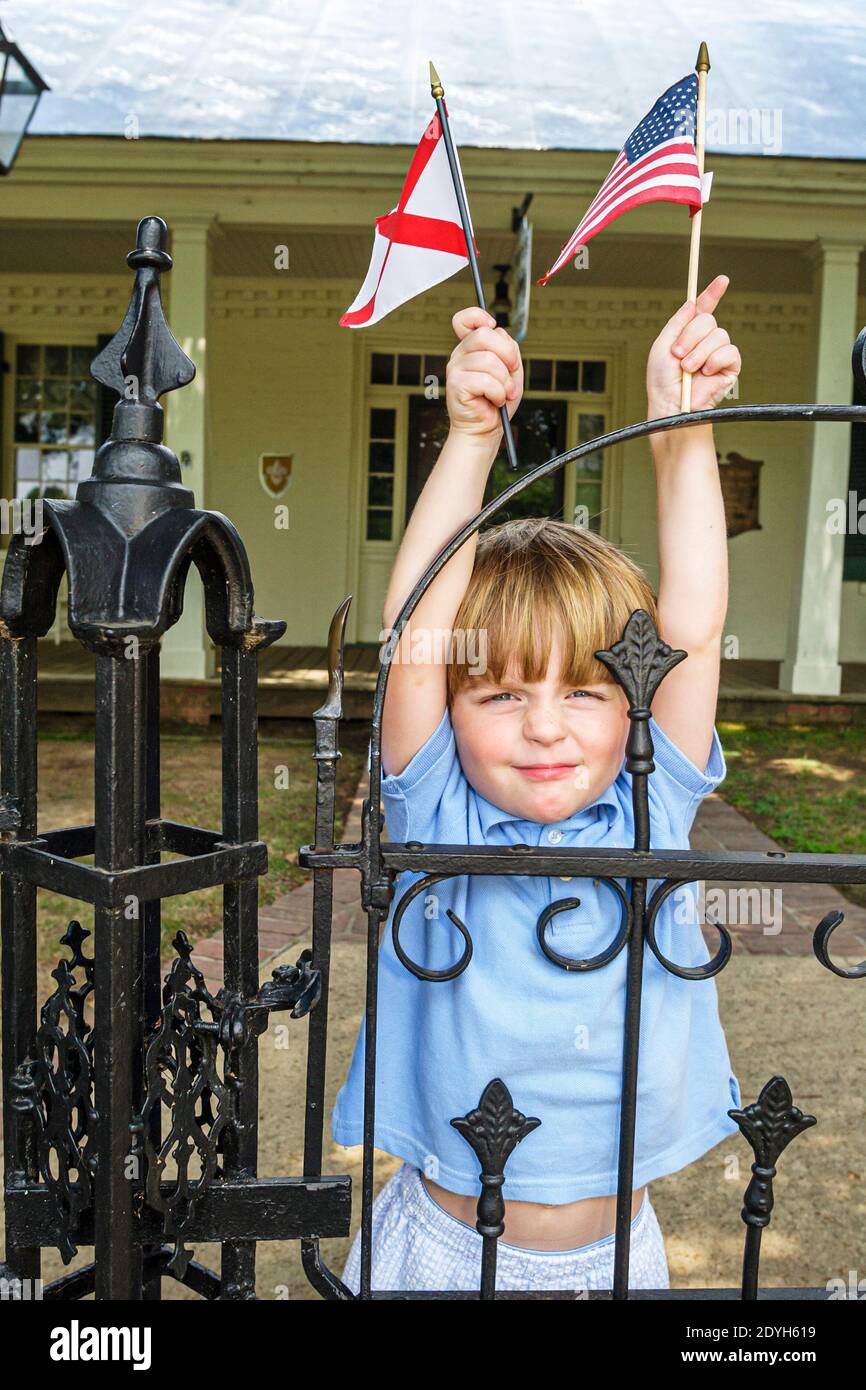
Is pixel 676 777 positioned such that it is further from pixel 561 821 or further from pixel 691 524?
pixel 691 524

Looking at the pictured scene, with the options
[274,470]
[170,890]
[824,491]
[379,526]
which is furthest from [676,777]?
[379,526]

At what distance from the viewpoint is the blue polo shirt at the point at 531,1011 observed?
4.13ft

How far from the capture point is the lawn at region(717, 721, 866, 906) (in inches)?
189

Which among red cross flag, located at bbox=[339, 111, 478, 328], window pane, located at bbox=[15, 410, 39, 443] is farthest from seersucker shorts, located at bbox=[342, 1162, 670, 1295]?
window pane, located at bbox=[15, 410, 39, 443]

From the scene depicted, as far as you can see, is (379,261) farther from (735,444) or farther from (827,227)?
(735,444)

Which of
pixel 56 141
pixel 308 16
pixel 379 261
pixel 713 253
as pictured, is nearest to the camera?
pixel 379 261

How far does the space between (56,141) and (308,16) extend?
355 cm

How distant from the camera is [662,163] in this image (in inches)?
43.7

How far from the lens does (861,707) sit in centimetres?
759

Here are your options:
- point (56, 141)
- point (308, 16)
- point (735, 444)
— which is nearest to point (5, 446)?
point (56, 141)

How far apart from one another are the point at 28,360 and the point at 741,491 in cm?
707

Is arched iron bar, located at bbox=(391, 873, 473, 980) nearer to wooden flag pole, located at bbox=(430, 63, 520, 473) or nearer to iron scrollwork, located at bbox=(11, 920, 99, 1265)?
iron scrollwork, located at bbox=(11, 920, 99, 1265)

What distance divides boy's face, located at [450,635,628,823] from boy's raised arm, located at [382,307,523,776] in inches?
2.4

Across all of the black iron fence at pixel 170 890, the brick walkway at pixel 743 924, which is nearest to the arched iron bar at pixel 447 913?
the black iron fence at pixel 170 890
